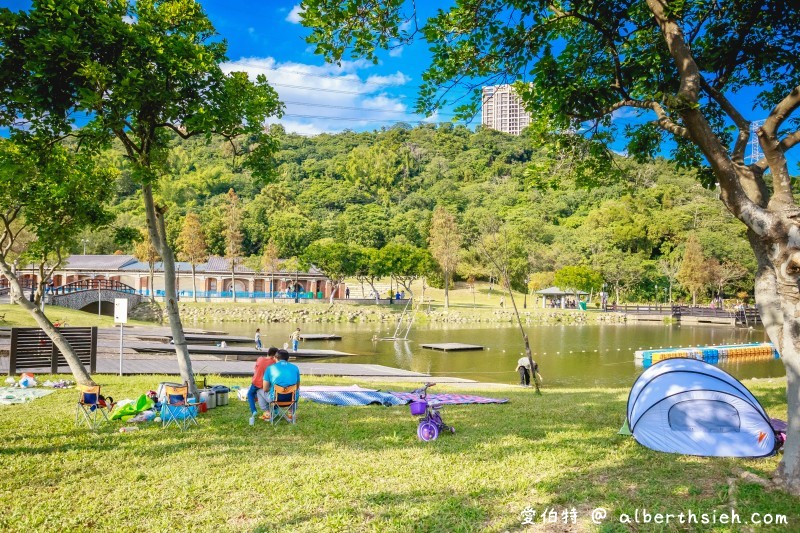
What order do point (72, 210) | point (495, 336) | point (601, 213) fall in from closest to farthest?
point (72, 210) < point (495, 336) < point (601, 213)

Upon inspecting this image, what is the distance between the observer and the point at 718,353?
2750cm

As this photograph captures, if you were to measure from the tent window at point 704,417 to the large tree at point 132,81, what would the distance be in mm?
7240

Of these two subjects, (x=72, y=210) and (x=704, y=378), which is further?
(x=72, y=210)

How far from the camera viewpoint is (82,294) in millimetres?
39406

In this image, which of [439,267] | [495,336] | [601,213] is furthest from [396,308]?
[601,213]

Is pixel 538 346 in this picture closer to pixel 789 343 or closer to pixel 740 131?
pixel 740 131

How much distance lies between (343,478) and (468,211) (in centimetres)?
8209

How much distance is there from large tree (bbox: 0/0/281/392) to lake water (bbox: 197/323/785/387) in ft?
50.9

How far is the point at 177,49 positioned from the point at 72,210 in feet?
18.2

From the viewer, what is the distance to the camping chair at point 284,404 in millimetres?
7945

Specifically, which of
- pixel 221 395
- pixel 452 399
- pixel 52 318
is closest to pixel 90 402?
pixel 221 395

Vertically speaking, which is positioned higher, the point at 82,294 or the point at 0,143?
the point at 0,143

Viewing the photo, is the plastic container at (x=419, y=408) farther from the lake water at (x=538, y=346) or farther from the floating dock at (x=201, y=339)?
the floating dock at (x=201, y=339)

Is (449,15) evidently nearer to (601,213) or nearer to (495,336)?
(495,336)
